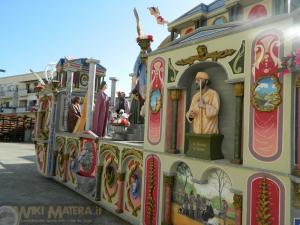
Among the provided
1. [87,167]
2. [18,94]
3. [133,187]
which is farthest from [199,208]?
[18,94]

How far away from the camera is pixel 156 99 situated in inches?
271

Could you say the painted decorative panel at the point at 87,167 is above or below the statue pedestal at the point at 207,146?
below

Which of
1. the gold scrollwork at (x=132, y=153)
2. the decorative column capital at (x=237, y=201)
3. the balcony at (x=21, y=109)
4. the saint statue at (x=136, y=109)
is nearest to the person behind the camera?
the decorative column capital at (x=237, y=201)

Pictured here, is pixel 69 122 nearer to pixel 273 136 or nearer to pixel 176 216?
pixel 176 216

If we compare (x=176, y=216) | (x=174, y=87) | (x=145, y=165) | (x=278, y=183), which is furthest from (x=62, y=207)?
(x=278, y=183)

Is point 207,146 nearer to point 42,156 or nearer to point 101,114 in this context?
point 101,114

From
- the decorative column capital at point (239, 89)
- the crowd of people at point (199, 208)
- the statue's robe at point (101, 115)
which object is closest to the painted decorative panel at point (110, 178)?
the statue's robe at point (101, 115)

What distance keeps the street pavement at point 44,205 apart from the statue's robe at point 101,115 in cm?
247

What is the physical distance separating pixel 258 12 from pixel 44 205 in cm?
826

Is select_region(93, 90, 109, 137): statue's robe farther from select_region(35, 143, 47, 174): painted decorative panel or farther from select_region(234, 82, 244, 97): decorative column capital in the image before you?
select_region(234, 82, 244, 97): decorative column capital

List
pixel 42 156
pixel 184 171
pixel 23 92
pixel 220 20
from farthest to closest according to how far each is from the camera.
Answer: pixel 23 92 < pixel 42 156 < pixel 220 20 < pixel 184 171

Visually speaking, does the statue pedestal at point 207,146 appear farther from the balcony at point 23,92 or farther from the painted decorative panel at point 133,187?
the balcony at point 23,92

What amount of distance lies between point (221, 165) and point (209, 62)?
2.00 metres

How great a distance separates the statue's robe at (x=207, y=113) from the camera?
5566 millimetres
